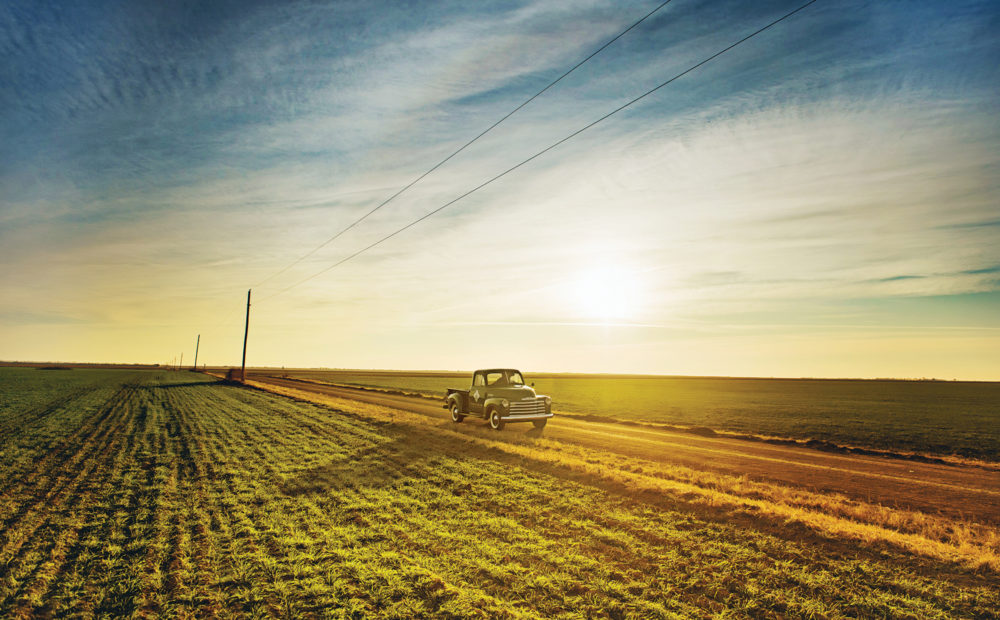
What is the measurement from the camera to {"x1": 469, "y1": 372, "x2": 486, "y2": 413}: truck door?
69.1 ft

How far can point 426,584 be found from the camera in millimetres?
5617

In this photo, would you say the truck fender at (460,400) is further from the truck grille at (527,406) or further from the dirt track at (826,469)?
the truck grille at (527,406)

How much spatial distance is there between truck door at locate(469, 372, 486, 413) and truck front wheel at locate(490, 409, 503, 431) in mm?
815

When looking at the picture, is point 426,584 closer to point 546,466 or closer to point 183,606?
point 183,606

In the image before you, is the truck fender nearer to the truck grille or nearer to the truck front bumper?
the truck front bumper

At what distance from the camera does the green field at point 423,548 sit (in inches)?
209

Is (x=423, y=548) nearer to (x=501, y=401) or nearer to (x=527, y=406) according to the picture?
(x=501, y=401)

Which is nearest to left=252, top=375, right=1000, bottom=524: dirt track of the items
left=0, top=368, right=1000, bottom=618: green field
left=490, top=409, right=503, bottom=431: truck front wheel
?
left=490, top=409, right=503, bottom=431: truck front wheel

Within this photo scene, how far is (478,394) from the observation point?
2131cm

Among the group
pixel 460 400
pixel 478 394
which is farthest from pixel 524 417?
pixel 460 400

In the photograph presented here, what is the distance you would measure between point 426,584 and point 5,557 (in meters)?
5.92

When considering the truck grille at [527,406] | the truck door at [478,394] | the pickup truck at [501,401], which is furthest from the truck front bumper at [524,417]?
the truck door at [478,394]

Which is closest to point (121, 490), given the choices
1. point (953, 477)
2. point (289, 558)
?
point (289, 558)

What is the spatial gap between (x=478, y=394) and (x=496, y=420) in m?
1.77
